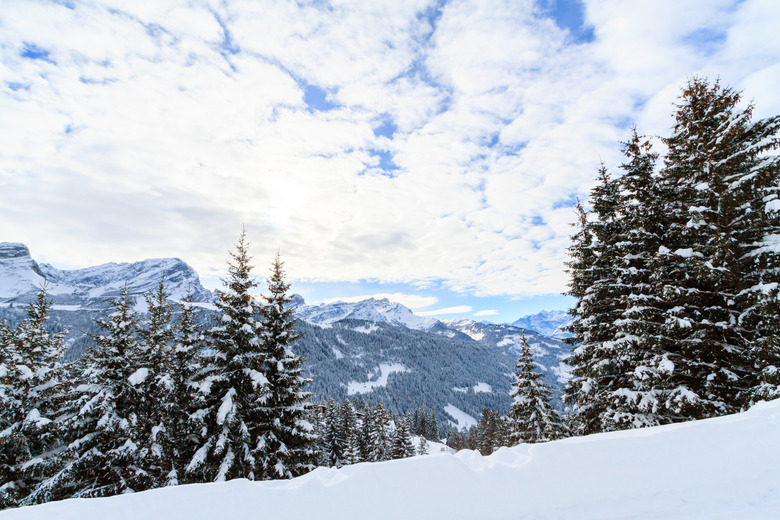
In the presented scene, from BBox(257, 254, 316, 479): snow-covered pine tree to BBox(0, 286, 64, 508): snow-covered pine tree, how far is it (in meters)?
9.43

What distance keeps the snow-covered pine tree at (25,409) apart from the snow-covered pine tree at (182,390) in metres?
4.61

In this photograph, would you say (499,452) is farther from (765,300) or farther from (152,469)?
(152,469)

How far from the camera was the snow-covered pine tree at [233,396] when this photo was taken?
1279cm

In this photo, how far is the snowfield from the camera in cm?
410

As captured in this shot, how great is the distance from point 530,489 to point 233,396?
40.0 feet

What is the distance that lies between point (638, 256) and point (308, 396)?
15385 millimetres

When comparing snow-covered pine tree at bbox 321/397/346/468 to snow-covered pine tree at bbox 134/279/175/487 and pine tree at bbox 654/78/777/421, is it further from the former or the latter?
pine tree at bbox 654/78/777/421

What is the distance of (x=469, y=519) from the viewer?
161 inches

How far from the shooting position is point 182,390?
16.0 meters

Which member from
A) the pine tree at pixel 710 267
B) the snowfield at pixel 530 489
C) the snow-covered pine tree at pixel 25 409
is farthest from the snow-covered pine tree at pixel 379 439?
the snowfield at pixel 530 489

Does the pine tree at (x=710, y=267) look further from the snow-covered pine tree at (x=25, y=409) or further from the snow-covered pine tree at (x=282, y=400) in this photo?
the snow-covered pine tree at (x=25, y=409)

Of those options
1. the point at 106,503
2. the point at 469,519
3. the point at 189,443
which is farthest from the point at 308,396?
the point at 469,519

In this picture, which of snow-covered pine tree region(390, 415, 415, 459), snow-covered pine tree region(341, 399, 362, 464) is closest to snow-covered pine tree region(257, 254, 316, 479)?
snow-covered pine tree region(390, 415, 415, 459)

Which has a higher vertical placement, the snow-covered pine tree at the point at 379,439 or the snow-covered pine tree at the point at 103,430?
the snow-covered pine tree at the point at 103,430
